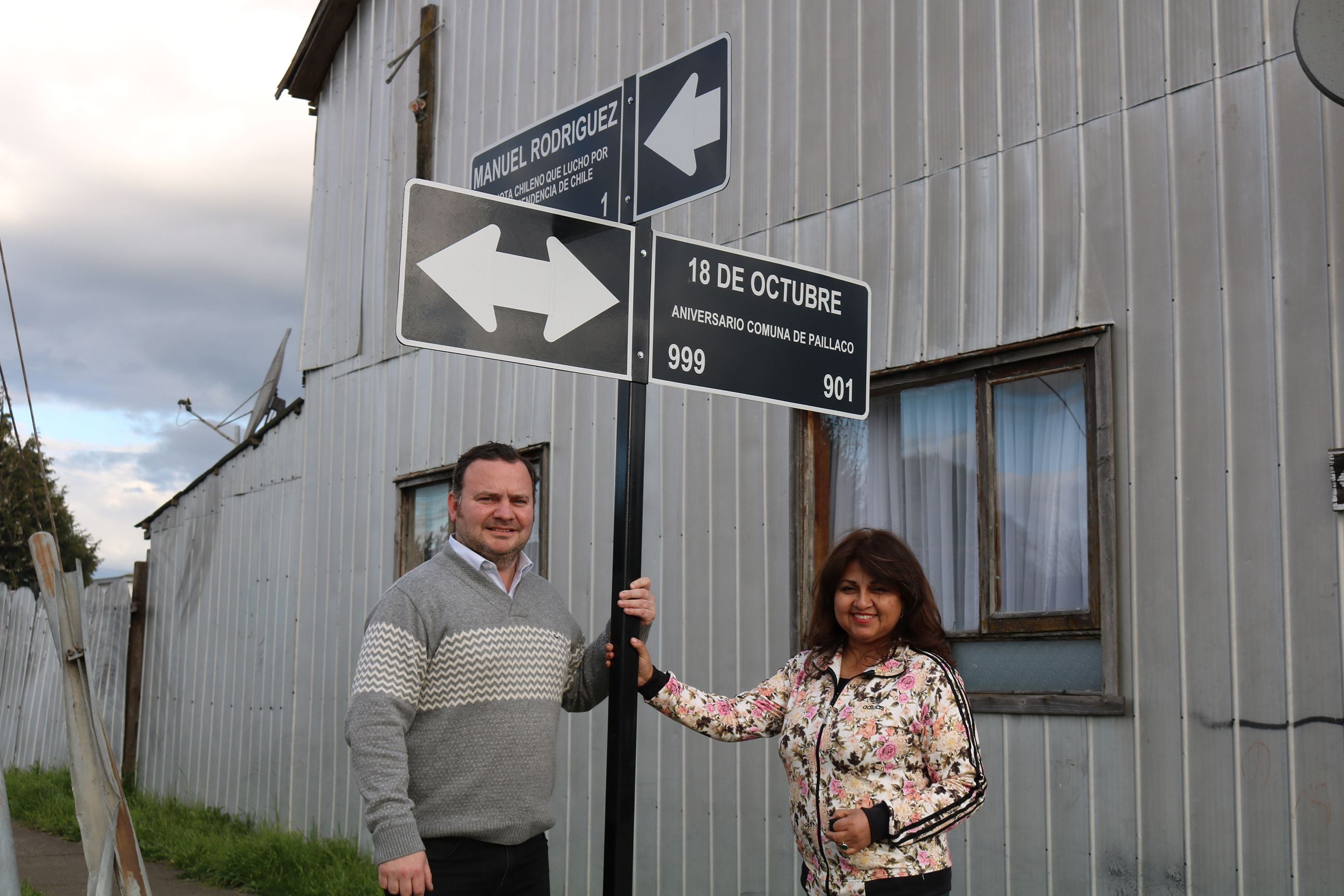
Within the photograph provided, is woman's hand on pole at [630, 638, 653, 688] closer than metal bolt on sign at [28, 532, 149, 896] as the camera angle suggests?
Yes

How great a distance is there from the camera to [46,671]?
14656mm

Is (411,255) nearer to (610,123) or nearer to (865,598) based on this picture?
(610,123)

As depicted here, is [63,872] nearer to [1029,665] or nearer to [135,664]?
[135,664]

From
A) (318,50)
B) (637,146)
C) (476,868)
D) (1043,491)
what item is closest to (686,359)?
(637,146)

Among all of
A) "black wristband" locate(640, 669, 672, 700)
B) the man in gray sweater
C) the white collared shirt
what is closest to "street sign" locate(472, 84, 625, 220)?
the man in gray sweater

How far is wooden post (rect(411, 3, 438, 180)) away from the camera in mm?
9914

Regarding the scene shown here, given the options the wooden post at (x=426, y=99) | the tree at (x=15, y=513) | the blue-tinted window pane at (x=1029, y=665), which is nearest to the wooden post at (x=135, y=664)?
the wooden post at (x=426, y=99)

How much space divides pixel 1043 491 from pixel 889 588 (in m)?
2.34

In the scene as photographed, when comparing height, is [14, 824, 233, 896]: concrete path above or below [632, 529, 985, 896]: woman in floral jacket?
below

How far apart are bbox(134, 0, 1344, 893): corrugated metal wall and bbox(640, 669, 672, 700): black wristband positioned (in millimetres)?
2175

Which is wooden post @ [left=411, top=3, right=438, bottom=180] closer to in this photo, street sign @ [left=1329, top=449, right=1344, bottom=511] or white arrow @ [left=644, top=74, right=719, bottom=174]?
white arrow @ [left=644, top=74, right=719, bottom=174]

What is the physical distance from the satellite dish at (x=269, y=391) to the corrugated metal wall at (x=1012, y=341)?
4335 millimetres

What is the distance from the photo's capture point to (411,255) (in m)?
3.29

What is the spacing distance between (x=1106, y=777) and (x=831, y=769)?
2202 millimetres
